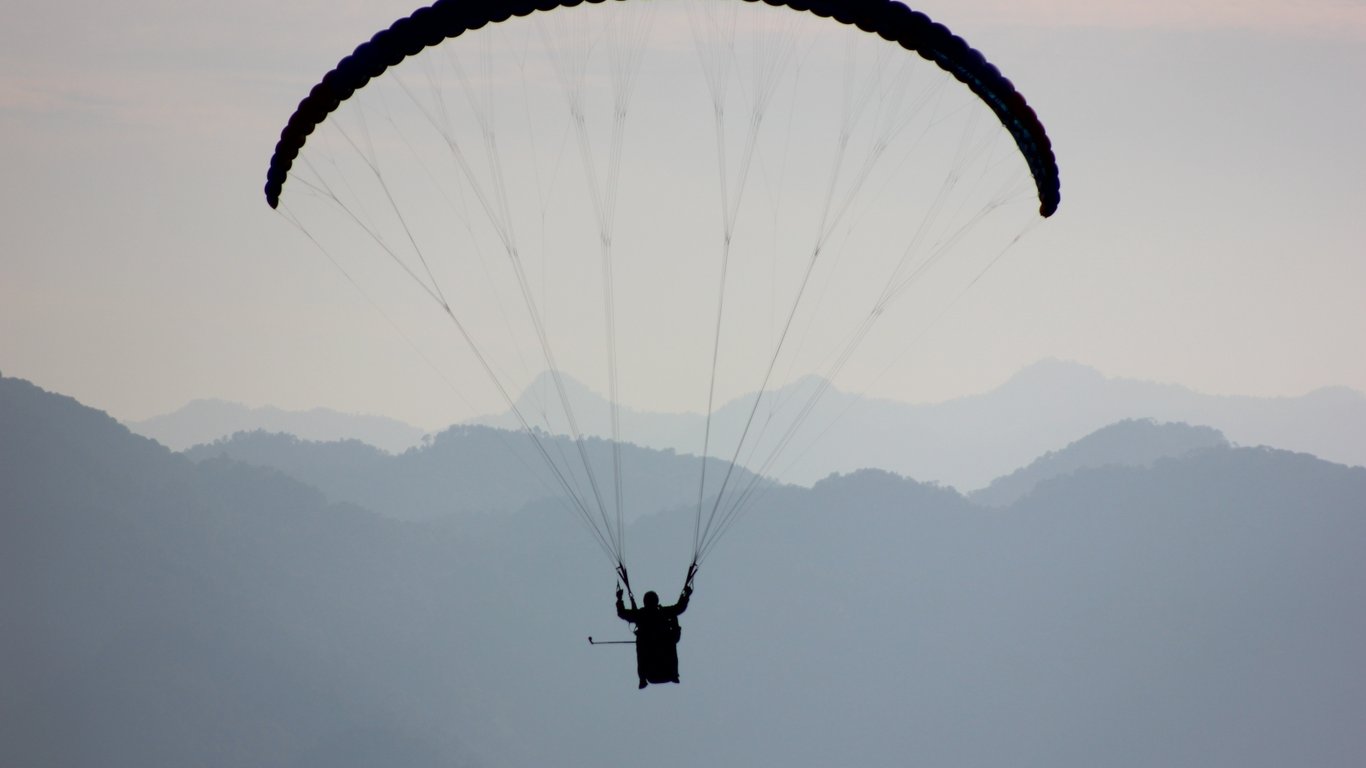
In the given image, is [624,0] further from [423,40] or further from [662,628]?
[662,628]

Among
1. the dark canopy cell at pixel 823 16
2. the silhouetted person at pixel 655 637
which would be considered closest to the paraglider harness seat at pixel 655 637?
the silhouetted person at pixel 655 637

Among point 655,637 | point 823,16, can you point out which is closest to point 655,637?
point 655,637

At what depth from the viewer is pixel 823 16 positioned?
21.0 metres

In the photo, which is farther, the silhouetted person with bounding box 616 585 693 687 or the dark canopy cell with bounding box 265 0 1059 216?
the silhouetted person with bounding box 616 585 693 687

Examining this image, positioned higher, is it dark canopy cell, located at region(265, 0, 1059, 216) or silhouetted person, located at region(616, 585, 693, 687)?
dark canopy cell, located at region(265, 0, 1059, 216)

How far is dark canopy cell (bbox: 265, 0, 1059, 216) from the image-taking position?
20703 mm

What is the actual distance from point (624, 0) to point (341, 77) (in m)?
4.67

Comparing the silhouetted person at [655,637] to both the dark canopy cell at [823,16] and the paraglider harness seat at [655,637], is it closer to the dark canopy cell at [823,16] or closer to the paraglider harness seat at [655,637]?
the paraglider harness seat at [655,637]

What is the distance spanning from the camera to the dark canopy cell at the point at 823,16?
67.9 ft

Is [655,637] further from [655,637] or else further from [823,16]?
[823,16]

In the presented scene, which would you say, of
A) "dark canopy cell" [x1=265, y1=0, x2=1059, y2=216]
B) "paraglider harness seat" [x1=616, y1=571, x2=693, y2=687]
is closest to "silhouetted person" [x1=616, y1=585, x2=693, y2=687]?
"paraglider harness seat" [x1=616, y1=571, x2=693, y2=687]

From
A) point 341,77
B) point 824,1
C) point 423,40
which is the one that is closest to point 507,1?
point 423,40

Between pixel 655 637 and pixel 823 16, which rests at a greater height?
pixel 823 16

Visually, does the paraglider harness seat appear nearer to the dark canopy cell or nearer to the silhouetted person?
the silhouetted person
